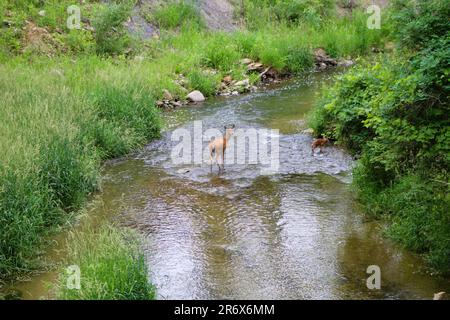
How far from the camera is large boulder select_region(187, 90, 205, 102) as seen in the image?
16.4 meters

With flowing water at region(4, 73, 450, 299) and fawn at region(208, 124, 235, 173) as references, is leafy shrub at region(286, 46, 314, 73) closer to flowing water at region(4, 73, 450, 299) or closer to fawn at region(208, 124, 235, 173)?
flowing water at region(4, 73, 450, 299)

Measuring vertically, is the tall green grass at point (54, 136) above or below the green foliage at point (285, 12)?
below

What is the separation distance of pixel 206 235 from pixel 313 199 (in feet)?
6.98

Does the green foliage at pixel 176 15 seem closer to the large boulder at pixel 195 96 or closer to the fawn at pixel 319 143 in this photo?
the large boulder at pixel 195 96

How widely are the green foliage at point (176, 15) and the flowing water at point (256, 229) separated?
1024 cm

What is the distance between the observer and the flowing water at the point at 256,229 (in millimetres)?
6473

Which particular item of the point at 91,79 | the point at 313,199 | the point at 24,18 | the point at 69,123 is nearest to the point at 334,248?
the point at 313,199

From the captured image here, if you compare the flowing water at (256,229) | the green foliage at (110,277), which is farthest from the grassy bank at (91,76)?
the green foliage at (110,277)

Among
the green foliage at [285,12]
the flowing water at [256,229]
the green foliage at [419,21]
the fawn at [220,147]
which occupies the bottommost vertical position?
the flowing water at [256,229]

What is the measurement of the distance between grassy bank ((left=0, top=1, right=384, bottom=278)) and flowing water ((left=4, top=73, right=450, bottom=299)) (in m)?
0.63

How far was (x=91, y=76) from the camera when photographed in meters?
14.1

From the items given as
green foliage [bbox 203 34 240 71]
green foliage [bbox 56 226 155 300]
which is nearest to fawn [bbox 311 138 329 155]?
green foliage [bbox 56 226 155 300]

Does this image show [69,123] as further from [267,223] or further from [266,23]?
[266,23]

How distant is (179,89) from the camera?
16344 millimetres
